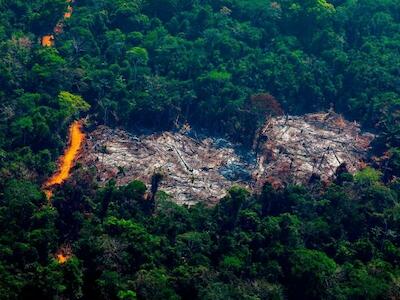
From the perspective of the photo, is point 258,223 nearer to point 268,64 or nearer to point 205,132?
point 205,132

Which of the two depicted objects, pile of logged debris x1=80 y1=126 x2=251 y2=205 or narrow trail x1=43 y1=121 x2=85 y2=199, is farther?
A: pile of logged debris x1=80 y1=126 x2=251 y2=205

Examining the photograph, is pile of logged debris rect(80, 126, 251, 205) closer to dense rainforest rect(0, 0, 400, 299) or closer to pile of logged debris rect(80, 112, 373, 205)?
pile of logged debris rect(80, 112, 373, 205)

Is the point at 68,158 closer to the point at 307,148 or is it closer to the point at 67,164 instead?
the point at 67,164

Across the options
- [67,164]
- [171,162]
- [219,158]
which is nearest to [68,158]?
[67,164]

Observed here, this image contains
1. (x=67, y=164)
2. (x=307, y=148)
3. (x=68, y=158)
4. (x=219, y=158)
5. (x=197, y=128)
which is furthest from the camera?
(x=197, y=128)

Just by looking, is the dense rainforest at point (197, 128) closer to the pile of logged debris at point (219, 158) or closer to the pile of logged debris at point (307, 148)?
the pile of logged debris at point (307, 148)

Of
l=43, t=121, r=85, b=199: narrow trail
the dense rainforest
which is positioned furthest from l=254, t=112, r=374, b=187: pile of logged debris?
l=43, t=121, r=85, b=199: narrow trail
